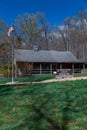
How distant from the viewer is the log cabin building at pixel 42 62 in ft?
100

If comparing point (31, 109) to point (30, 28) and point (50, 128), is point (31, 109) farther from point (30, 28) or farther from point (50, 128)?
point (30, 28)

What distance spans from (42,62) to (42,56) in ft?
4.92

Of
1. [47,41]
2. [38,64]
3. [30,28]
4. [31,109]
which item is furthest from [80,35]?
[31,109]

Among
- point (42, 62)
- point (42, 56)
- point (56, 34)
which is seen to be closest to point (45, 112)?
point (42, 62)

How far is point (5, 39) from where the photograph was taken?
33.8m

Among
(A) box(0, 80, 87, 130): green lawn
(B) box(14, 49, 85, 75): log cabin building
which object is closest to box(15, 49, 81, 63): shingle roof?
(B) box(14, 49, 85, 75): log cabin building

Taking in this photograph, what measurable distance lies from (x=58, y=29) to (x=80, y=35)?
4.93 m

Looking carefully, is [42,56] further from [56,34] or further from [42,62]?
[56,34]

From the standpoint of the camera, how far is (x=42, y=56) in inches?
1316

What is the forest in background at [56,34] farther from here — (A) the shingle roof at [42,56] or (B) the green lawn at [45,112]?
(B) the green lawn at [45,112]

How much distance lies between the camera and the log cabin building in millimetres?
30594

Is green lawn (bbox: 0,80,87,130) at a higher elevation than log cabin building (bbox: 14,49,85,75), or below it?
below

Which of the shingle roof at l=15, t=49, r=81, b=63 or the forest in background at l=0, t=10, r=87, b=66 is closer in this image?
the shingle roof at l=15, t=49, r=81, b=63

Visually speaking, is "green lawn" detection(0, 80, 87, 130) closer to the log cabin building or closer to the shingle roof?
the log cabin building
